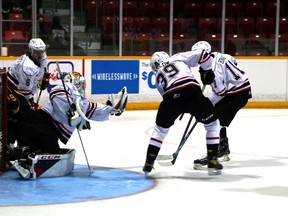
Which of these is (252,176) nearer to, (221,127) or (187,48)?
(221,127)

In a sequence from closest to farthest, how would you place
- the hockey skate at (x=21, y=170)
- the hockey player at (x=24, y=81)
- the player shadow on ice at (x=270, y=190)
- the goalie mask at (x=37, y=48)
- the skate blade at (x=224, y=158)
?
the player shadow on ice at (x=270, y=190), the hockey skate at (x=21, y=170), the hockey player at (x=24, y=81), the goalie mask at (x=37, y=48), the skate blade at (x=224, y=158)

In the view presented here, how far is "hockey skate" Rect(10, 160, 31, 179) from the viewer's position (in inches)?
197

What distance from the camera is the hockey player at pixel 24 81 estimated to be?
542cm

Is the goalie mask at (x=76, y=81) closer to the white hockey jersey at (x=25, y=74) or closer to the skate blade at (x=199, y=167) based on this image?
the white hockey jersey at (x=25, y=74)

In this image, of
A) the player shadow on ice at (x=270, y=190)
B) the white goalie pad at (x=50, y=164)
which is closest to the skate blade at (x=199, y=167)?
the player shadow on ice at (x=270, y=190)

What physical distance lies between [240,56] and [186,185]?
5.85 metres

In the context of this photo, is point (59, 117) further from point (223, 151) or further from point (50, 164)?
point (223, 151)

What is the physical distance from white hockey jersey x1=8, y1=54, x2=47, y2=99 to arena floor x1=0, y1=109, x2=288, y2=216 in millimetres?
716

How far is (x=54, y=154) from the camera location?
5074 millimetres

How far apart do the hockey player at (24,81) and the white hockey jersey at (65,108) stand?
0.28m

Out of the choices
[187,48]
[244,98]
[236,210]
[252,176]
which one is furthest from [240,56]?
[236,210]

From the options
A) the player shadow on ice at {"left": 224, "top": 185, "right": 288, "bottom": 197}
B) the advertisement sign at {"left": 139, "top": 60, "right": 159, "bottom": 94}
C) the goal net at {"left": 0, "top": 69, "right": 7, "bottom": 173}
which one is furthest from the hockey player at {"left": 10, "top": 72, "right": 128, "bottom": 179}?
the advertisement sign at {"left": 139, "top": 60, "right": 159, "bottom": 94}

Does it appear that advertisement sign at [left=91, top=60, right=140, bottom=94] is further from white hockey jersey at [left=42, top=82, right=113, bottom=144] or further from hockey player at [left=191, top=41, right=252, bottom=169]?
white hockey jersey at [left=42, top=82, right=113, bottom=144]

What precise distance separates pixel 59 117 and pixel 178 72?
881mm
